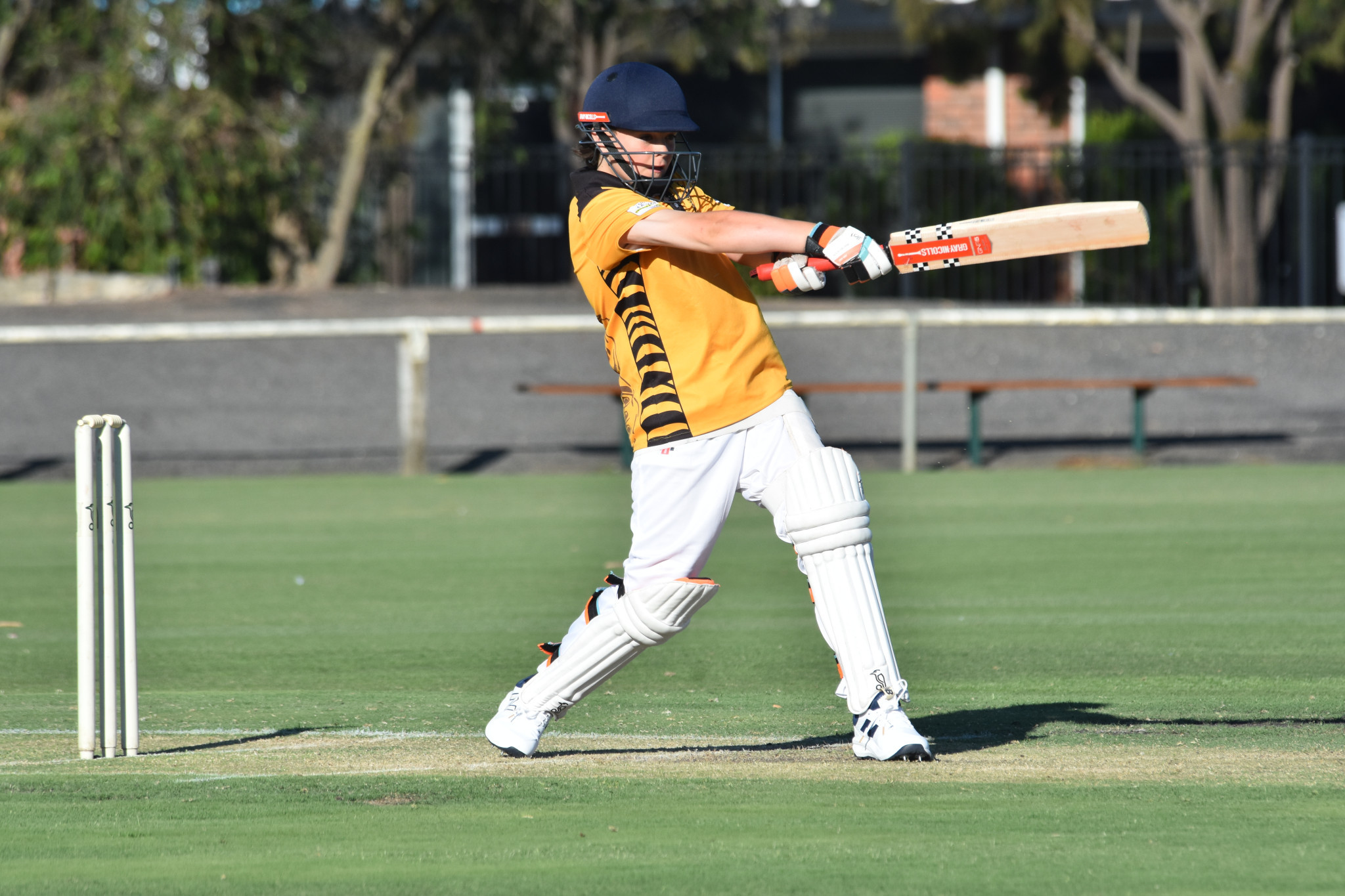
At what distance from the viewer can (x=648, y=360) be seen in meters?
4.62

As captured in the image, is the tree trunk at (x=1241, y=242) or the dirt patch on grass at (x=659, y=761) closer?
the dirt patch on grass at (x=659, y=761)

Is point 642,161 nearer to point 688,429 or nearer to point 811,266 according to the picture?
point 811,266

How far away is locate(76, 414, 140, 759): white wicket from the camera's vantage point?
4609 mm

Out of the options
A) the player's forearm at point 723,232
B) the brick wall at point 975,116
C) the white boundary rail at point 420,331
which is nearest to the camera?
the player's forearm at point 723,232

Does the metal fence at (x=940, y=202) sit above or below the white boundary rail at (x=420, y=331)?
above

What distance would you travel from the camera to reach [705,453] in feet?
15.0

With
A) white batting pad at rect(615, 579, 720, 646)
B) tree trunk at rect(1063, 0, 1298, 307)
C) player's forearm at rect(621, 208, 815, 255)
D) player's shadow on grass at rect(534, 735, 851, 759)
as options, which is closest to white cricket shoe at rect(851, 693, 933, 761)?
player's shadow on grass at rect(534, 735, 851, 759)

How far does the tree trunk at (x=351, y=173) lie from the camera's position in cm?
2109

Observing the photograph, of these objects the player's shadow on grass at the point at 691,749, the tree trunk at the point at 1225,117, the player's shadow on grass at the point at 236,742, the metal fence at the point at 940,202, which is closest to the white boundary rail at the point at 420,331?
the metal fence at the point at 940,202

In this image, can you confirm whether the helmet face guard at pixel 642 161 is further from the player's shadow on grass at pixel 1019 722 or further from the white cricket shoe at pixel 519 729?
the player's shadow on grass at pixel 1019 722

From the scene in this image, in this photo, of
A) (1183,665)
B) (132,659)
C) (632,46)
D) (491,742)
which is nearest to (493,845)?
(491,742)

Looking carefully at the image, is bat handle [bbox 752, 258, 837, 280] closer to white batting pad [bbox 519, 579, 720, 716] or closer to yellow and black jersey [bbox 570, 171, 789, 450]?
yellow and black jersey [bbox 570, 171, 789, 450]

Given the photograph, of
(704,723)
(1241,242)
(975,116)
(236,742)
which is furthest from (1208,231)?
(236,742)

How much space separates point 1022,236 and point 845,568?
3.21ft
